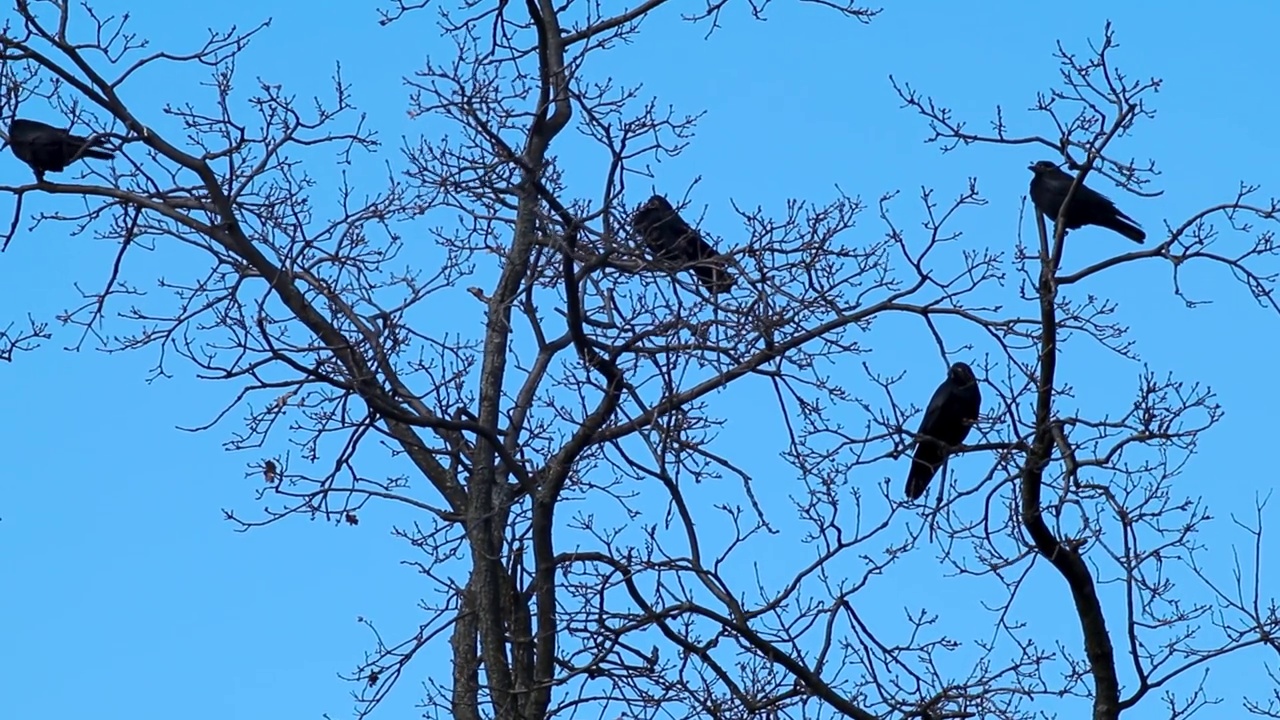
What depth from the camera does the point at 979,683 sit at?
24.4 feet

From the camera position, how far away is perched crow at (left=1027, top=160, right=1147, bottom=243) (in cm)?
998

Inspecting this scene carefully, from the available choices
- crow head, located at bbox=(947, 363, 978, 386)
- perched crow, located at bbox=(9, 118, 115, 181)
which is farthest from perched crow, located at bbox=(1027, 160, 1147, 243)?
perched crow, located at bbox=(9, 118, 115, 181)

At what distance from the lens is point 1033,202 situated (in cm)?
881

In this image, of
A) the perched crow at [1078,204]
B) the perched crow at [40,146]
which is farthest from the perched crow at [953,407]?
the perched crow at [40,146]

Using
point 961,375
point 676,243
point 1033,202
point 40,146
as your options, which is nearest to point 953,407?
point 961,375

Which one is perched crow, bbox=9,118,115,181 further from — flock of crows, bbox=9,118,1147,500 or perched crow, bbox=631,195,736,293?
perched crow, bbox=631,195,736,293

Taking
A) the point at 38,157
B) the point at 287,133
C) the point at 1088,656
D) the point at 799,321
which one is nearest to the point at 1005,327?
the point at 799,321

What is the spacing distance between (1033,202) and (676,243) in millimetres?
2058

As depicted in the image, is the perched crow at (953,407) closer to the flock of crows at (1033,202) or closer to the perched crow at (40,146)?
the flock of crows at (1033,202)

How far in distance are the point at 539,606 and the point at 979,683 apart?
1929 mm

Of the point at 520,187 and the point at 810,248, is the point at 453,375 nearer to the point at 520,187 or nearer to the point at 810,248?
the point at 520,187

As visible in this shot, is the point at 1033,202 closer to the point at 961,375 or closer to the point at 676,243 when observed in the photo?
the point at 961,375

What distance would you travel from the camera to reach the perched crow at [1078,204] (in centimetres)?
998

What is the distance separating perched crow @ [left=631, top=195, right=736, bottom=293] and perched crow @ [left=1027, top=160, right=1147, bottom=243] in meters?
2.45
